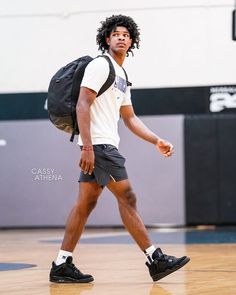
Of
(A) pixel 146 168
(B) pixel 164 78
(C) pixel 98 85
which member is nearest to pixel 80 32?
(B) pixel 164 78

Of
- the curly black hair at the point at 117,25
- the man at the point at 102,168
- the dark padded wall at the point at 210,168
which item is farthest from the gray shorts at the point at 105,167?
the dark padded wall at the point at 210,168

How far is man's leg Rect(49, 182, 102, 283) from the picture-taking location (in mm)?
4812

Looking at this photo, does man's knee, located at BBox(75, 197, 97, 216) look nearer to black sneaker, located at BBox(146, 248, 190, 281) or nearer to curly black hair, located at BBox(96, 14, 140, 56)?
black sneaker, located at BBox(146, 248, 190, 281)

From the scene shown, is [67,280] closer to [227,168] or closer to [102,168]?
[102,168]

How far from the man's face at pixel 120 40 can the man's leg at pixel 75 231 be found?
0.82 m

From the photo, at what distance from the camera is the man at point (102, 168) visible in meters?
4.73

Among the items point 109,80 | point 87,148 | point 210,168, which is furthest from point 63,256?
point 210,168

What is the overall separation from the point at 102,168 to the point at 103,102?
1.30 feet

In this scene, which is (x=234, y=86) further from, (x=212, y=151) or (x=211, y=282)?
(x=211, y=282)

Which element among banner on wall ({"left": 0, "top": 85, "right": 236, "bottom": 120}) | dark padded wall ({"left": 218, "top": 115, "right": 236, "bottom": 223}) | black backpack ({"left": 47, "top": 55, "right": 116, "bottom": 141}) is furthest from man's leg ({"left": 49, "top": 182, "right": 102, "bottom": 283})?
banner on wall ({"left": 0, "top": 85, "right": 236, "bottom": 120})

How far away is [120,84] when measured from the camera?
497 centimetres

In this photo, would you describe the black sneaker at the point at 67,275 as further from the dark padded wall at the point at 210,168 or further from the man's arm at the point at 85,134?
the dark padded wall at the point at 210,168

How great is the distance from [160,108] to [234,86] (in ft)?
3.48

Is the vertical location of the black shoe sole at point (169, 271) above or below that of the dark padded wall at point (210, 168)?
above
